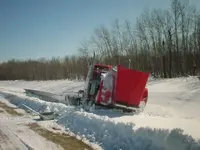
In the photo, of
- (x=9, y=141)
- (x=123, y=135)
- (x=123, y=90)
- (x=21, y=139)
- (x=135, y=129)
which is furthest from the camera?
(x=123, y=90)

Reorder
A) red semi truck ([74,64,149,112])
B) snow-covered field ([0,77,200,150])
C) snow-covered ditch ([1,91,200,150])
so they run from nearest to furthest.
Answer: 1. snow-covered ditch ([1,91,200,150])
2. snow-covered field ([0,77,200,150])
3. red semi truck ([74,64,149,112])

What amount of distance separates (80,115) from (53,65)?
306 ft

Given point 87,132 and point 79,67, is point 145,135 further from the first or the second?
point 79,67

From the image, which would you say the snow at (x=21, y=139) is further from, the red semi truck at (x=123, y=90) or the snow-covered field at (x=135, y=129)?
the red semi truck at (x=123, y=90)

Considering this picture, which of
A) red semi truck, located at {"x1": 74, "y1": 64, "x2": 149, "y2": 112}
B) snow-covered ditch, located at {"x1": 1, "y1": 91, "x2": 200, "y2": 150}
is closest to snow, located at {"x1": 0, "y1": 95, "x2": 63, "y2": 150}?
snow-covered ditch, located at {"x1": 1, "y1": 91, "x2": 200, "y2": 150}

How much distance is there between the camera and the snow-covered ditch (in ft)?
22.5

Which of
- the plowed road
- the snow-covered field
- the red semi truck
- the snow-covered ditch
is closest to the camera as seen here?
the snow-covered ditch

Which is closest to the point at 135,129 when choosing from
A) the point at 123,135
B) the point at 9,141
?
the point at 123,135

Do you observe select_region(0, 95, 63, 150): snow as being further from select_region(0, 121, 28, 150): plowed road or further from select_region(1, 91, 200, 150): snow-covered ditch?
select_region(1, 91, 200, 150): snow-covered ditch

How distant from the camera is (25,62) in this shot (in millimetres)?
117188

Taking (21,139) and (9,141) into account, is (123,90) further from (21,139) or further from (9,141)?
(9,141)

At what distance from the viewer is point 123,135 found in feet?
27.9

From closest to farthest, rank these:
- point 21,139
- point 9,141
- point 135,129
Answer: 1. point 135,129
2. point 9,141
3. point 21,139

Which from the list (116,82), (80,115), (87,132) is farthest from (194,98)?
(87,132)
